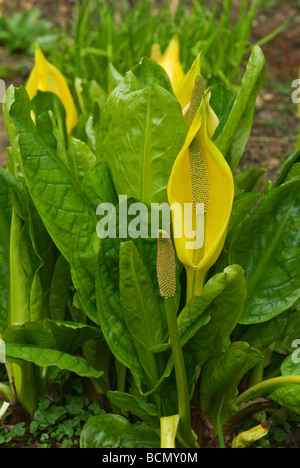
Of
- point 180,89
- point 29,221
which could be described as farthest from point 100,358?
point 180,89

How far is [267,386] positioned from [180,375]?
0.25 metres

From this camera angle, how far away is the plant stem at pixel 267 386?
4.07 feet

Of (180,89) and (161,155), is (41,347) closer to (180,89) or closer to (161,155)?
(161,155)

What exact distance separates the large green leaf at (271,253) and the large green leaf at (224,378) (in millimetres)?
95

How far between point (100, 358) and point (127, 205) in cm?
43

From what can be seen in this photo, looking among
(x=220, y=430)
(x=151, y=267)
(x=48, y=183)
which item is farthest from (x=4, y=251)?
(x=220, y=430)

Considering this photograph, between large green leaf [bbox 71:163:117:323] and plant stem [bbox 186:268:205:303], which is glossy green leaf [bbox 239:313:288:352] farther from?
large green leaf [bbox 71:163:117:323]

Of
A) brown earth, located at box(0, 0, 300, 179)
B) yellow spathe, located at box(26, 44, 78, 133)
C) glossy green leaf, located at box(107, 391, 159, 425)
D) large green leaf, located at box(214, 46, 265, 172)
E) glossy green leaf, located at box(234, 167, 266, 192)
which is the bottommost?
glossy green leaf, located at box(107, 391, 159, 425)

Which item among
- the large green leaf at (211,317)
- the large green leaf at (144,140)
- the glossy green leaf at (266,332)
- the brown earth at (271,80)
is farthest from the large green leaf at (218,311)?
the brown earth at (271,80)

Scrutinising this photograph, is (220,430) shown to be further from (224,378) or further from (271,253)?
(271,253)

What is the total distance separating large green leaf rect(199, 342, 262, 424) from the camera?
1.19m

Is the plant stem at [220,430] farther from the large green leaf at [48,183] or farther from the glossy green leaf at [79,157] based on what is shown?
the glossy green leaf at [79,157]

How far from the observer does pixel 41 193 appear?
1.22m

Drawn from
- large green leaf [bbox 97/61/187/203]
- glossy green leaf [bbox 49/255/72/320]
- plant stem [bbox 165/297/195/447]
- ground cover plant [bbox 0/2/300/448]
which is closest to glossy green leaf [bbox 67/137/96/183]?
ground cover plant [bbox 0/2/300/448]
